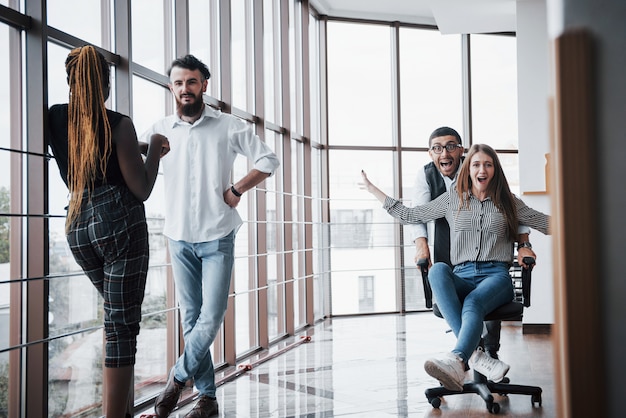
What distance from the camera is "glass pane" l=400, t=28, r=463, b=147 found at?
22.7ft

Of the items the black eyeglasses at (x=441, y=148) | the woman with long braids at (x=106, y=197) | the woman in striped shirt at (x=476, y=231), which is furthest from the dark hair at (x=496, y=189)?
the woman with long braids at (x=106, y=197)

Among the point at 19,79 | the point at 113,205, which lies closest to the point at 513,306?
the point at 113,205

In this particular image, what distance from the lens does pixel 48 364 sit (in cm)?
231

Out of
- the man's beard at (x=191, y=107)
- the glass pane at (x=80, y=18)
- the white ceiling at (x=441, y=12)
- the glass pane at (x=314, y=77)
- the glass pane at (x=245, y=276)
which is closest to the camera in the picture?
the glass pane at (x=80, y=18)

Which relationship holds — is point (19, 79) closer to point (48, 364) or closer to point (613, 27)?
point (48, 364)

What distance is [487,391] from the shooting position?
9.02 feet

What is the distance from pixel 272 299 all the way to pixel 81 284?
256cm

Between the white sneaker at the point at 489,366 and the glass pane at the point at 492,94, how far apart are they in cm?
466

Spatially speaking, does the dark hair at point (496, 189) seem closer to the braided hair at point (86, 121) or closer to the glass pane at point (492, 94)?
the braided hair at point (86, 121)

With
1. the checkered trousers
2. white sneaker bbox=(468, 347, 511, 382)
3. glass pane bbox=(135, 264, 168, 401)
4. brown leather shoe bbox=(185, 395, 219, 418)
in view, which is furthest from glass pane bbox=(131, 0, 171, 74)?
white sneaker bbox=(468, 347, 511, 382)

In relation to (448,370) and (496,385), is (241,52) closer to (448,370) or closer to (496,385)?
(496,385)

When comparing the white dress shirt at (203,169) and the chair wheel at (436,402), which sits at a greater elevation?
the white dress shirt at (203,169)

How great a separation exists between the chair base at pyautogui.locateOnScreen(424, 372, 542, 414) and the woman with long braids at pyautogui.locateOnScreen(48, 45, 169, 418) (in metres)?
1.35

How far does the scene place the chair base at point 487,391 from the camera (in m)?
2.70
